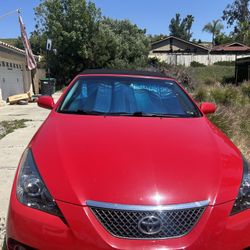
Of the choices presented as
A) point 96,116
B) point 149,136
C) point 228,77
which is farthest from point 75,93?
point 228,77

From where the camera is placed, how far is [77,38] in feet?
96.8

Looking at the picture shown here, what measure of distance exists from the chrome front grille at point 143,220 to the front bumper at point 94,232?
0.04m

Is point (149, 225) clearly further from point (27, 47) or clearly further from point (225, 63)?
point (225, 63)

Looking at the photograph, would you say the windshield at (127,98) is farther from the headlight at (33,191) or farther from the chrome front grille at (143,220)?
the chrome front grille at (143,220)

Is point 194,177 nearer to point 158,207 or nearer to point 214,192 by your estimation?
point 214,192

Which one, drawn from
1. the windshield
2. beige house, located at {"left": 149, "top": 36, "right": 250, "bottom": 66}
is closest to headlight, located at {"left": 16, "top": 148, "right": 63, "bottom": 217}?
the windshield

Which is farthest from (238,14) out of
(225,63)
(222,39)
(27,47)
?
(27,47)

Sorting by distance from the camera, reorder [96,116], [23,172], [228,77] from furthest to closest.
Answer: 1. [228,77]
2. [96,116]
3. [23,172]

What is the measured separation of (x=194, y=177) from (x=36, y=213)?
106 cm

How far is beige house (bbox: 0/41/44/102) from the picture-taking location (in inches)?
717

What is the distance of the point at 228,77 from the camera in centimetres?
3466

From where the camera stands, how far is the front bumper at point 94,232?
7.51 ft

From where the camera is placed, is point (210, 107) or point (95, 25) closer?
point (210, 107)

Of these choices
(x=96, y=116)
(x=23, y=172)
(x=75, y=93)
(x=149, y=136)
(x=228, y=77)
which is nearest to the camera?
(x=23, y=172)
